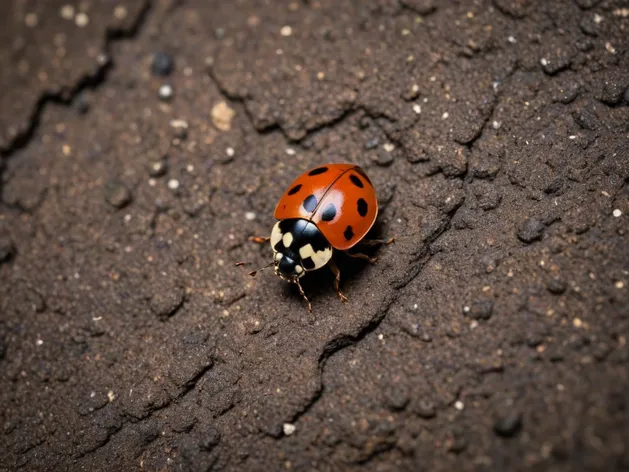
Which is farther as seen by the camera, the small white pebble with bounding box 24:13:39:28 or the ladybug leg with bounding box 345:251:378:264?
the small white pebble with bounding box 24:13:39:28

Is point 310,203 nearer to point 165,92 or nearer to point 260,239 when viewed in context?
point 260,239

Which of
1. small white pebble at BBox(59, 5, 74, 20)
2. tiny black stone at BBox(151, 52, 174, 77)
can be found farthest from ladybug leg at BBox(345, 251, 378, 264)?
small white pebble at BBox(59, 5, 74, 20)

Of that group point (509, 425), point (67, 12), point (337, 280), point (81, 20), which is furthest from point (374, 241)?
point (67, 12)

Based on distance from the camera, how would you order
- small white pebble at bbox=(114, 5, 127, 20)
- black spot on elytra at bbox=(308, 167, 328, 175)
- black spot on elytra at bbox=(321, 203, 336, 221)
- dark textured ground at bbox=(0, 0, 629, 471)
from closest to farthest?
dark textured ground at bbox=(0, 0, 629, 471) < black spot on elytra at bbox=(321, 203, 336, 221) < black spot on elytra at bbox=(308, 167, 328, 175) < small white pebble at bbox=(114, 5, 127, 20)

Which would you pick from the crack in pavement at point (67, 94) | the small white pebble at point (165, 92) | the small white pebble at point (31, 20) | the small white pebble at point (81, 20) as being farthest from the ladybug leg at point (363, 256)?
the small white pebble at point (31, 20)

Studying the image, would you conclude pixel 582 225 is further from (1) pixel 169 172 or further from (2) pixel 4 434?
(2) pixel 4 434

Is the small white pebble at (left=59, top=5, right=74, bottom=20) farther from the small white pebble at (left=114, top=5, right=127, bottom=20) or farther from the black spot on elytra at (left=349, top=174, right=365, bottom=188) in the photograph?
the black spot on elytra at (left=349, top=174, right=365, bottom=188)

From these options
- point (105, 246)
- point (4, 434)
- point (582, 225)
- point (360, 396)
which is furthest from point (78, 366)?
point (582, 225)

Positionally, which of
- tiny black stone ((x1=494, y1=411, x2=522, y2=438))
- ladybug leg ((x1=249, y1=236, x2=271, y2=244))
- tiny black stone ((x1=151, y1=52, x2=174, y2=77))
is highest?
tiny black stone ((x1=151, y1=52, x2=174, y2=77))
